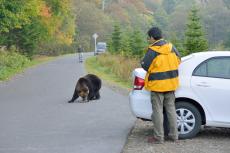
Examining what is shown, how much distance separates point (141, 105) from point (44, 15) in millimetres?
43490

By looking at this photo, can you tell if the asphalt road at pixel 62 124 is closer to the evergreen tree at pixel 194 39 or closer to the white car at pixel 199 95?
the white car at pixel 199 95

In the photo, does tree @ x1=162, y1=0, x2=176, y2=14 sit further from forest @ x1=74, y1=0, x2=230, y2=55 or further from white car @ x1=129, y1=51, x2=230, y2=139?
white car @ x1=129, y1=51, x2=230, y2=139

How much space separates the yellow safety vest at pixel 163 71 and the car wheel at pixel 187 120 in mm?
620

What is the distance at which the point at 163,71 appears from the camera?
10094mm

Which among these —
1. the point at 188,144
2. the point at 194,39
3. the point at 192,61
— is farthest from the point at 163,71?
the point at 194,39

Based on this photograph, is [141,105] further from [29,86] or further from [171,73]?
[29,86]

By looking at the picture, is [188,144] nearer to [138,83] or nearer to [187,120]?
[187,120]

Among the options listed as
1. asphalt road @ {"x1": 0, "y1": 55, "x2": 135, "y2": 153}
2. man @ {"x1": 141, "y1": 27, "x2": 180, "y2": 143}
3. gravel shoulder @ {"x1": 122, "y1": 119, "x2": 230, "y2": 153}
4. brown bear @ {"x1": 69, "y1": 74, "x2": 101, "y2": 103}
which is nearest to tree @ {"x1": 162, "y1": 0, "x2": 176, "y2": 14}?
asphalt road @ {"x1": 0, "y1": 55, "x2": 135, "y2": 153}

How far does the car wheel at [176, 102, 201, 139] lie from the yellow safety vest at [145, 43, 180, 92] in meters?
0.62

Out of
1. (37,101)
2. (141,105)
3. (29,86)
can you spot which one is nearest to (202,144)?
(141,105)

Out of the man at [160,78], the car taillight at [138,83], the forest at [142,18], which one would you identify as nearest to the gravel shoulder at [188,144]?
the man at [160,78]

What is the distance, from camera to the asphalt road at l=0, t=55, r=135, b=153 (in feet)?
33.5

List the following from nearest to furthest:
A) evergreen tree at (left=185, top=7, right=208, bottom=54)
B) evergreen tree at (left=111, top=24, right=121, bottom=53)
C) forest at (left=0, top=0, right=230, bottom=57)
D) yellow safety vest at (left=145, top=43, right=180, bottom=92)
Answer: yellow safety vest at (left=145, top=43, right=180, bottom=92) < evergreen tree at (left=185, top=7, right=208, bottom=54) < forest at (left=0, top=0, right=230, bottom=57) < evergreen tree at (left=111, top=24, right=121, bottom=53)

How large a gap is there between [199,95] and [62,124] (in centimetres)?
364
